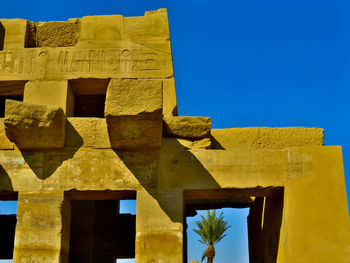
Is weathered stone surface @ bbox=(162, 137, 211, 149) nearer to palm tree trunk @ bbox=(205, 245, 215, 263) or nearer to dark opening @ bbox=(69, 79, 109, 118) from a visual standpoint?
dark opening @ bbox=(69, 79, 109, 118)

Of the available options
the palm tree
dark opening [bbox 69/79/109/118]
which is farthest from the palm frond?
dark opening [bbox 69/79/109/118]

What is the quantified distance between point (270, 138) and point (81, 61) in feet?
9.54

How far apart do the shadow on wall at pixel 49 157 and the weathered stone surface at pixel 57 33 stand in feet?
7.52

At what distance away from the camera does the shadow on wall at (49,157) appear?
574 centimetres

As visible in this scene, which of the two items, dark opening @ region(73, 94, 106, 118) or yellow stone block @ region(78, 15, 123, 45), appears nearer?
yellow stone block @ region(78, 15, 123, 45)

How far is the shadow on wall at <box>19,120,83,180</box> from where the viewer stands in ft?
18.8

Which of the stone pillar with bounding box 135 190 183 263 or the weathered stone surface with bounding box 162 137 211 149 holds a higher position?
the weathered stone surface with bounding box 162 137 211 149

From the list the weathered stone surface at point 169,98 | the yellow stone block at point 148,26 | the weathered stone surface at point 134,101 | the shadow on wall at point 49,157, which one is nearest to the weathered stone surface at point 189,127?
the weathered stone surface at point 134,101

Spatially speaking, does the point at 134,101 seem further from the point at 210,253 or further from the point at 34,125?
the point at 210,253

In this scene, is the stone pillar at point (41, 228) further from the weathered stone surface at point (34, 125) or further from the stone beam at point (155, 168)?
the weathered stone surface at point (34, 125)

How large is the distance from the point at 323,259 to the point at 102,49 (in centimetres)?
414

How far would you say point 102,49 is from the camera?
24.1 feet

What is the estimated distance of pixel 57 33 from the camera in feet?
25.3

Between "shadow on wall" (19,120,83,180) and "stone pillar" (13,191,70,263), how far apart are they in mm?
257
